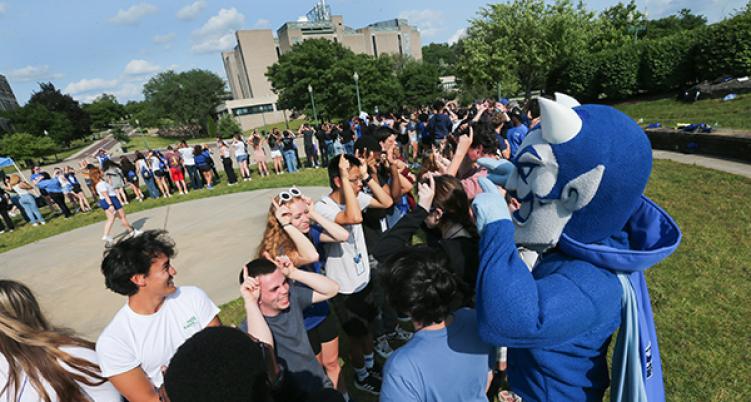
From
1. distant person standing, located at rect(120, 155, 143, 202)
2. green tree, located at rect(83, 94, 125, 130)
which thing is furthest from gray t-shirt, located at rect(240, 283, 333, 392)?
green tree, located at rect(83, 94, 125, 130)

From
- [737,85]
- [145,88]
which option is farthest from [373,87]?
[145,88]

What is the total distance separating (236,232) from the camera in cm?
835

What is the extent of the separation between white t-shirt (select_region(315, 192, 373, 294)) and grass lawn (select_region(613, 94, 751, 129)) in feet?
44.3

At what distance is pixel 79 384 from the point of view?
1.94 metres

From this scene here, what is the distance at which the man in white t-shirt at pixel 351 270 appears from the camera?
3.35m

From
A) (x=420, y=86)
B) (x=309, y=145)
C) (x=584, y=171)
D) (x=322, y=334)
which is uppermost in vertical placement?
(x=584, y=171)

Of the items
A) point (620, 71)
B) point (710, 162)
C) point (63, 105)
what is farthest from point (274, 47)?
point (710, 162)

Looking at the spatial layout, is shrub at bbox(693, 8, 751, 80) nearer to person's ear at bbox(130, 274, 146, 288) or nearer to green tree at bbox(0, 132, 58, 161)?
person's ear at bbox(130, 274, 146, 288)

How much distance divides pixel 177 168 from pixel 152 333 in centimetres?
1283

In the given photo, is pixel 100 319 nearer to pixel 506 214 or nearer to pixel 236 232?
pixel 236 232

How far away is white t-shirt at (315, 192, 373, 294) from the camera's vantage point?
3416 mm

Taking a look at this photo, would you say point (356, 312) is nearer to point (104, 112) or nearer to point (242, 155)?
point (242, 155)

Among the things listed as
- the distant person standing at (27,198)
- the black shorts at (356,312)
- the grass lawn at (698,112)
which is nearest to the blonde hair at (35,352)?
the black shorts at (356,312)

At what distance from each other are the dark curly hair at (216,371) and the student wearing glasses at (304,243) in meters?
1.65
